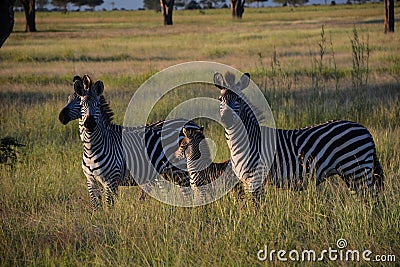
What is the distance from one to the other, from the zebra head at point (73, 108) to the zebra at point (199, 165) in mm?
1029

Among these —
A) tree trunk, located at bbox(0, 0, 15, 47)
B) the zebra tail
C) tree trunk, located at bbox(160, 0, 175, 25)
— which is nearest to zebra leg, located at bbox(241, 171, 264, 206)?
the zebra tail

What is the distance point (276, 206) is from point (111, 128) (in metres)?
1.85

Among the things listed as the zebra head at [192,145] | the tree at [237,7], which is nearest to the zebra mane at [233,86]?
the zebra head at [192,145]

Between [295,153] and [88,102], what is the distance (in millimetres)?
2076

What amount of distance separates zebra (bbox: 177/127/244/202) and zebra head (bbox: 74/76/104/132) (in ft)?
2.87

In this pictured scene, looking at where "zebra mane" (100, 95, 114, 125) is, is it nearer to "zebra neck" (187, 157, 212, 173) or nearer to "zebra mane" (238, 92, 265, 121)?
"zebra neck" (187, 157, 212, 173)

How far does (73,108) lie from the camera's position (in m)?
5.45

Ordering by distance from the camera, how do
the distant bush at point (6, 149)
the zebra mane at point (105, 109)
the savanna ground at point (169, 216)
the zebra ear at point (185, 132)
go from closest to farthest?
the savanna ground at point (169, 216) → the zebra ear at point (185, 132) → the zebra mane at point (105, 109) → the distant bush at point (6, 149)

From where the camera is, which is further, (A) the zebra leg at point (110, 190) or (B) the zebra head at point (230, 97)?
(A) the zebra leg at point (110, 190)

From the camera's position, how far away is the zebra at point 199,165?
5.64 metres

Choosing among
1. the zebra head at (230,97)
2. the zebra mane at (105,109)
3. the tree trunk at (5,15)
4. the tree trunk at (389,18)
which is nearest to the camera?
the zebra head at (230,97)

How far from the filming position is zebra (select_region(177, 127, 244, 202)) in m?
5.64

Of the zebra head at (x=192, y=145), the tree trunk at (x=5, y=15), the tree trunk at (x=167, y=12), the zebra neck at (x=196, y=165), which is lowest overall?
the zebra neck at (x=196, y=165)

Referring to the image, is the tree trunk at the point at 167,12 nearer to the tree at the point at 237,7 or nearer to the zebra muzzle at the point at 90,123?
the tree at the point at 237,7
